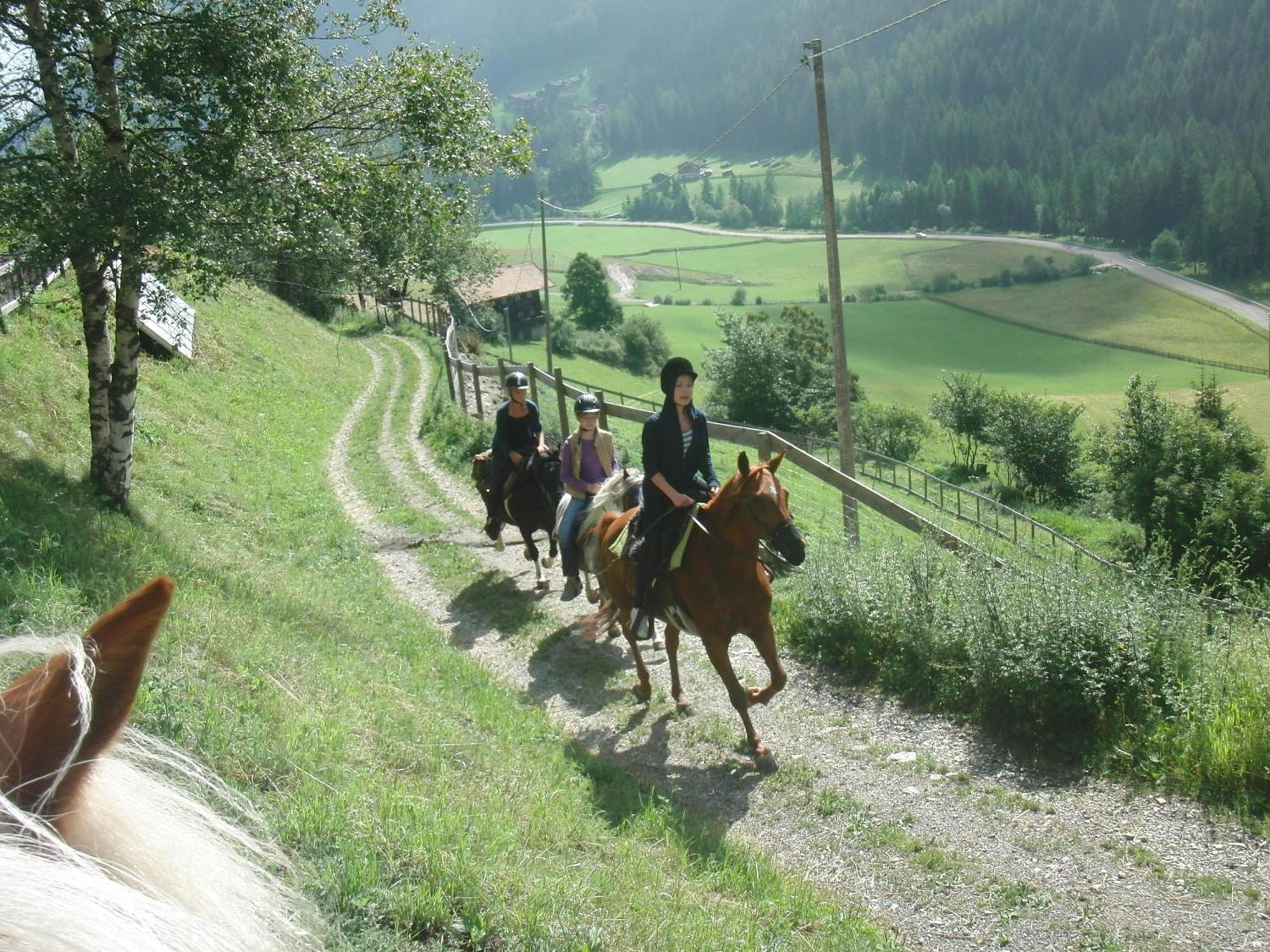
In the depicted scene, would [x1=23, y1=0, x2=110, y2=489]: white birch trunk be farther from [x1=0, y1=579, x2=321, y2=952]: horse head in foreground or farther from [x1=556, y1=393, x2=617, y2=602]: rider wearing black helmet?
[x1=0, y1=579, x2=321, y2=952]: horse head in foreground

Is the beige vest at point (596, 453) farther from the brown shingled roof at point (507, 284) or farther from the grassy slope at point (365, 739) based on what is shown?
the brown shingled roof at point (507, 284)

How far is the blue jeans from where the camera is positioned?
34.5ft

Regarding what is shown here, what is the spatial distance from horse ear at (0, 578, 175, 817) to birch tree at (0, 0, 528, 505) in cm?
900

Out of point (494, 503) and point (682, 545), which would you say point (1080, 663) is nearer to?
point (682, 545)

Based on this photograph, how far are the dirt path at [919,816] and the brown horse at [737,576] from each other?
0.54m

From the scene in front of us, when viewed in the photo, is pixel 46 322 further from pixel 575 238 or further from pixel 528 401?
pixel 575 238

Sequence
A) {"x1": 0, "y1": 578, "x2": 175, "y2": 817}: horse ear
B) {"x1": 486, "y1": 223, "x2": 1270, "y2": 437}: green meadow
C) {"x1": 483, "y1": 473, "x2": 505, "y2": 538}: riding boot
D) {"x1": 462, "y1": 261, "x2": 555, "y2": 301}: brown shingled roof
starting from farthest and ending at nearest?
1. {"x1": 462, "y1": 261, "x2": 555, "y2": 301}: brown shingled roof
2. {"x1": 486, "y1": 223, "x2": 1270, "y2": 437}: green meadow
3. {"x1": 483, "y1": 473, "x2": 505, "y2": 538}: riding boot
4. {"x1": 0, "y1": 578, "x2": 175, "y2": 817}: horse ear

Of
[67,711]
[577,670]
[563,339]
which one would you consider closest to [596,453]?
[577,670]

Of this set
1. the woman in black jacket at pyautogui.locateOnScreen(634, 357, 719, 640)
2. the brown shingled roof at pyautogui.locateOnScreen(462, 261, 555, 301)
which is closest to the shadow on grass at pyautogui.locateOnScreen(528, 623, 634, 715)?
the woman in black jacket at pyautogui.locateOnScreen(634, 357, 719, 640)

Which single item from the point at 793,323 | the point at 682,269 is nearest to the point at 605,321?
the point at 793,323

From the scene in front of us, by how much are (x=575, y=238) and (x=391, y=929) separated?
452 feet

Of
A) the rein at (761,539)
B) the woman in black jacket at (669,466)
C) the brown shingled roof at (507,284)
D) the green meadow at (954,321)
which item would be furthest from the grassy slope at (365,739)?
the brown shingled roof at (507,284)

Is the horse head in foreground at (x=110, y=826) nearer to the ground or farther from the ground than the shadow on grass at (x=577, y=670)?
farther from the ground

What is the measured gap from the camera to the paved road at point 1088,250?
61.7 meters
